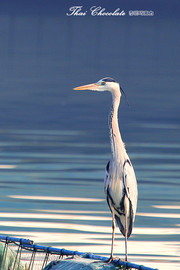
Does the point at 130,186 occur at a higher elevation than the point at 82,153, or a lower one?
lower

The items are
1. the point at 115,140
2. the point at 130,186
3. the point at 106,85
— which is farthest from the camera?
the point at 106,85

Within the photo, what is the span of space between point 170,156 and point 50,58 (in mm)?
70796

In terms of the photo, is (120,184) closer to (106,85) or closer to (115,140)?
(115,140)

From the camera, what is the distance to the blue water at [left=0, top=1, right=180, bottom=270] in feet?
54.6

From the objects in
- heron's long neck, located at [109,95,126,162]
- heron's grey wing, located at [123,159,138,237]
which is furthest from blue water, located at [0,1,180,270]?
heron's long neck, located at [109,95,126,162]

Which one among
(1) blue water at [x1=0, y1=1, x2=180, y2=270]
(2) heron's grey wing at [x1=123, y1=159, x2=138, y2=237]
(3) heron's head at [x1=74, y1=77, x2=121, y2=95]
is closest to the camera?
(2) heron's grey wing at [x1=123, y1=159, x2=138, y2=237]

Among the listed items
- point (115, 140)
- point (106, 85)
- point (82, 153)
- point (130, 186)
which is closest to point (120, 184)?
point (130, 186)

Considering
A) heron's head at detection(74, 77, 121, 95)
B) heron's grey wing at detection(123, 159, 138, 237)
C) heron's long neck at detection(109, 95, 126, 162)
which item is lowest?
heron's grey wing at detection(123, 159, 138, 237)

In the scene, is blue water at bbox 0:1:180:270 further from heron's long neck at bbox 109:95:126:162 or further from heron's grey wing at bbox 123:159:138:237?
heron's long neck at bbox 109:95:126:162

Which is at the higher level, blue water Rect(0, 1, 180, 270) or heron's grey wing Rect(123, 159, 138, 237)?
blue water Rect(0, 1, 180, 270)

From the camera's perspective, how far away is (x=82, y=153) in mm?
27109

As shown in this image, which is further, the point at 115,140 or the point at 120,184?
the point at 115,140

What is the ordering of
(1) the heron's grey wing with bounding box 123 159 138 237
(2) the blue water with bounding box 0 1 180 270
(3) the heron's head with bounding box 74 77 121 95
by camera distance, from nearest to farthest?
1. (1) the heron's grey wing with bounding box 123 159 138 237
2. (3) the heron's head with bounding box 74 77 121 95
3. (2) the blue water with bounding box 0 1 180 270

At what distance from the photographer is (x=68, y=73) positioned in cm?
7219
